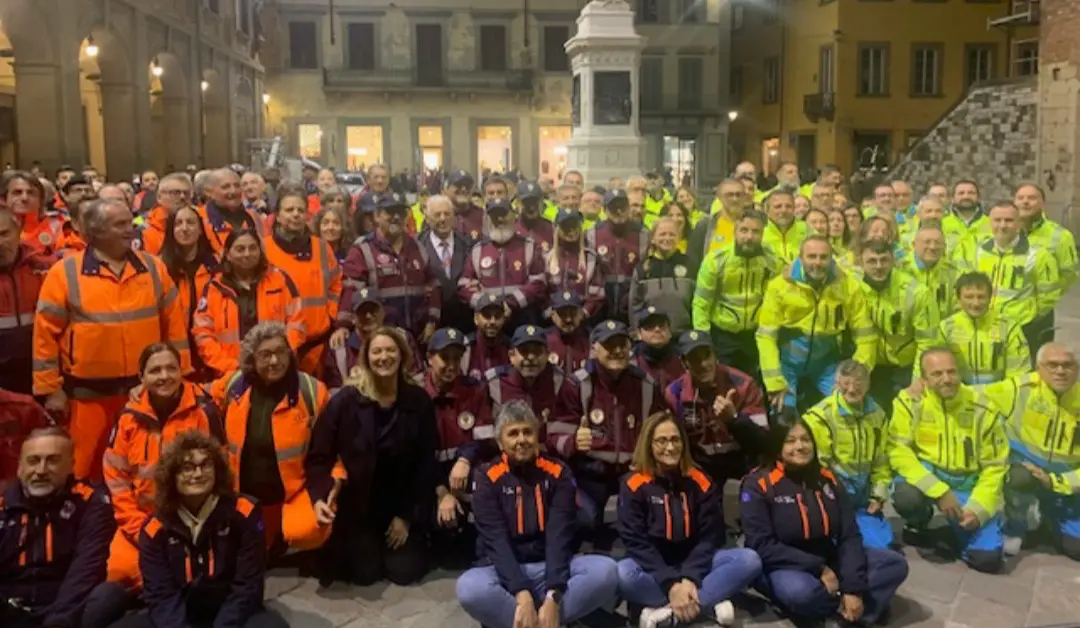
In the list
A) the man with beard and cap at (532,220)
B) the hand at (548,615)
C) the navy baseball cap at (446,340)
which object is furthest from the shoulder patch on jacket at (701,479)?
the man with beard and cap at (532,220)

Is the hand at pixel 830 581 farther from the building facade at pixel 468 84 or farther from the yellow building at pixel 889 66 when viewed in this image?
the building facade at pixel 468 84

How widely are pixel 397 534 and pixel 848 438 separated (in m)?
2.80

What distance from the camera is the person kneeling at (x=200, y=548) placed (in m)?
4.71

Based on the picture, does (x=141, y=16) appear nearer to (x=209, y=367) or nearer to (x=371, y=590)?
(x=209, y=367)

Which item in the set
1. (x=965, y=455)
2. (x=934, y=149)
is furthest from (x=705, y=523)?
(x=934, y=149)

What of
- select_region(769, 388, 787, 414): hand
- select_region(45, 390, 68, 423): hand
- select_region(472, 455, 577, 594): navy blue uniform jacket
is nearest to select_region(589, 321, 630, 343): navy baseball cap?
select_region(472, 455, 577, 594): navy blue uniform jacket

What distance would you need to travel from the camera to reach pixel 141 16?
22.9m

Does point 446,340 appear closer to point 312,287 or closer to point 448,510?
point 448,510

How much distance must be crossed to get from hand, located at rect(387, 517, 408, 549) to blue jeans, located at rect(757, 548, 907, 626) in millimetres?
2056

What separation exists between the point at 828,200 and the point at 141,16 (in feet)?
61.1

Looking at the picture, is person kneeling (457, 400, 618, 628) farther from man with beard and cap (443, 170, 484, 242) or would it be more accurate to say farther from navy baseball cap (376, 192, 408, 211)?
man with beard and cap (443, 170, 484, 242)

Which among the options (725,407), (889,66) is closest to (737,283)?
(725,407)

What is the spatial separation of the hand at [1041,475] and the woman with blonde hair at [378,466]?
371 cm

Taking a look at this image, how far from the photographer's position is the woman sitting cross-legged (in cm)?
514
